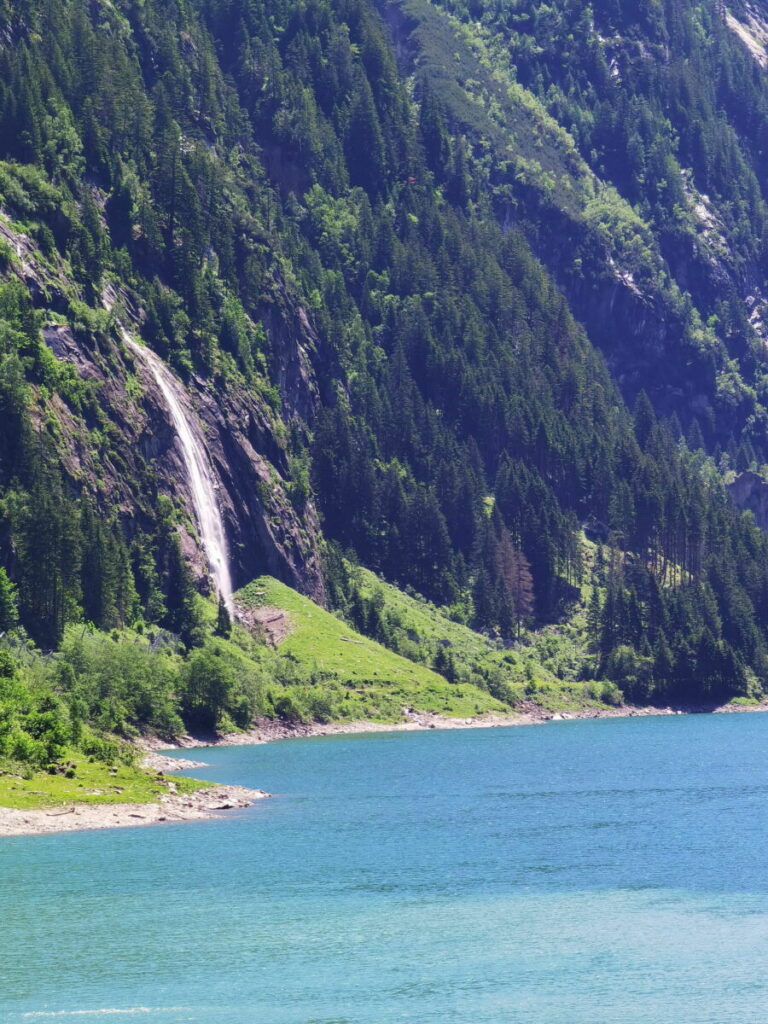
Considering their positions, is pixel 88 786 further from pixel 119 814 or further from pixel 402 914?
pixel 402 914

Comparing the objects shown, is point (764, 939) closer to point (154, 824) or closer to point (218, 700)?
point (154, 824)

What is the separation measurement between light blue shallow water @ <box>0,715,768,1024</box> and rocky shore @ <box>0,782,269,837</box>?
2.25 metres

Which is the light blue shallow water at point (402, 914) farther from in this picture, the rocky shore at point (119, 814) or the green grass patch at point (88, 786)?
the green grass patch at point (88, 786)

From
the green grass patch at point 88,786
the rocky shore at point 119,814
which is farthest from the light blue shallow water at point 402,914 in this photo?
the green grass patch at point 88,786

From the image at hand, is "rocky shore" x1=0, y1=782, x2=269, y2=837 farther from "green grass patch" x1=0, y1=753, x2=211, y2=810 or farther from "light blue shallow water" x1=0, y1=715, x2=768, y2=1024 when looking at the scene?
"light blue shallow water" x1=0, y1=715, x2=768, y2=1024

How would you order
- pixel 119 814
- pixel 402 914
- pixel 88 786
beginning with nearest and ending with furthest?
pixel 402 914
pixel 119 814
pixel 88 786

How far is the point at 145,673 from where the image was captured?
6649 inches

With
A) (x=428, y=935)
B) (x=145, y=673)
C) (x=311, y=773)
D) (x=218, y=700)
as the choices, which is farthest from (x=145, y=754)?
(x=428, y=935)

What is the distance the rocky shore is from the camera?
99.8 metres

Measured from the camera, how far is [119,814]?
10581cm

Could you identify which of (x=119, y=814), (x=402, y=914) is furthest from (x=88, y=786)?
(x=402, y=914)

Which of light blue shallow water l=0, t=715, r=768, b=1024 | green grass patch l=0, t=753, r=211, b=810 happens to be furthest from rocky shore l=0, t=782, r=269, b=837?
light blue shallow water l=0, t=715, r=768, b=1024

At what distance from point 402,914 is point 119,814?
33.2m

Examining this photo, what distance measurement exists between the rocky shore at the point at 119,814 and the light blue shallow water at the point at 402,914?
7.38 feet
